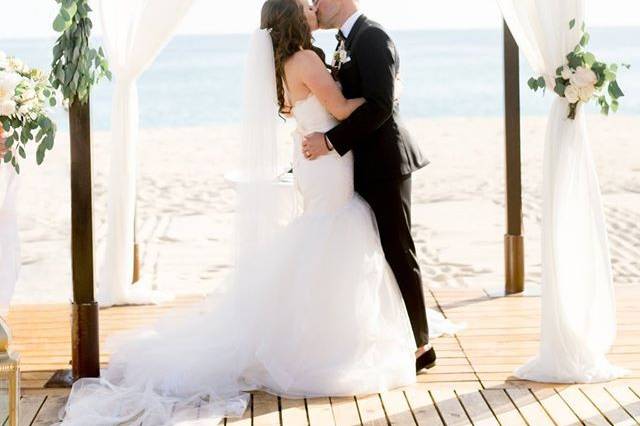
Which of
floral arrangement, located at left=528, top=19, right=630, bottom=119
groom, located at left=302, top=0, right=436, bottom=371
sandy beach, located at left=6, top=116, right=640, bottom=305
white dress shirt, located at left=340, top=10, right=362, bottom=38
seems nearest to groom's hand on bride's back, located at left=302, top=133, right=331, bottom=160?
groom, located at left=302, top=0, right=436, bottom=371

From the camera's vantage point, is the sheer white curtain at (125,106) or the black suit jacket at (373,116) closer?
the black suit jacket at (373,116)

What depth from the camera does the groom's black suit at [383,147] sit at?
3.88 meters

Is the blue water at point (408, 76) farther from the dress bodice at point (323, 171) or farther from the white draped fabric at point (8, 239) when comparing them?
the white draped fabric at point (8, 239)

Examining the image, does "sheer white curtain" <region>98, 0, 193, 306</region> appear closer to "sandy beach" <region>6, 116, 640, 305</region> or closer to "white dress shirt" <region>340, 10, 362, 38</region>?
"sandy beach" <region>6, 116, 640, 305</region>

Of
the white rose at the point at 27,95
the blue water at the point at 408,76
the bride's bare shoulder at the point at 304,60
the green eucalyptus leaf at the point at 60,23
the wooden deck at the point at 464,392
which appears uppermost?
the blue water at the point at 408,76

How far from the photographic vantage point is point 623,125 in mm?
19625

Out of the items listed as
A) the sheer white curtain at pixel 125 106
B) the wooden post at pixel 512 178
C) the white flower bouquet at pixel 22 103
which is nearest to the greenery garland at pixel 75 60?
the white flower bouquet at pixel 22 103

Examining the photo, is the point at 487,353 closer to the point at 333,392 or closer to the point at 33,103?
the point at 333,392

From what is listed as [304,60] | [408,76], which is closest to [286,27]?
[304,60]

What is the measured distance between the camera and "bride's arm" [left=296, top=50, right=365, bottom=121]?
3.88m

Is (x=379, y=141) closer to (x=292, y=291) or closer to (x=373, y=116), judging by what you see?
(x=373, y=116)

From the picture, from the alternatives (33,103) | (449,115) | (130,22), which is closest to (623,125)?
(449,115)

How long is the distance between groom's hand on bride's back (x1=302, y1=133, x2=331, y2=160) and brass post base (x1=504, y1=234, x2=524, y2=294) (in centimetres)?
180

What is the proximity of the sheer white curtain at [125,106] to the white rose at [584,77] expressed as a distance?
1987mm
